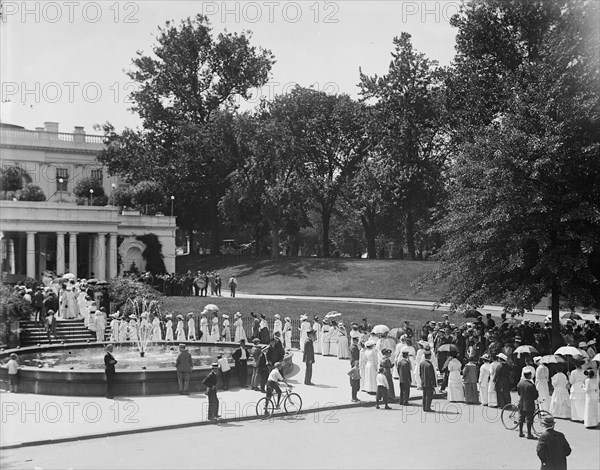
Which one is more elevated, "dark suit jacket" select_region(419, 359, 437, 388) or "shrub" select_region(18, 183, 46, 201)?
"shrub" select_region(18, 183, 46, 201)

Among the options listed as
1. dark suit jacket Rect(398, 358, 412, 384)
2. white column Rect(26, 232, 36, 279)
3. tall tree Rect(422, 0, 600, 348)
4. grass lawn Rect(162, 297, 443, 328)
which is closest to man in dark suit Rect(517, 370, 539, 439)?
dark suit jacket Rect(398, 358, 412, 384)

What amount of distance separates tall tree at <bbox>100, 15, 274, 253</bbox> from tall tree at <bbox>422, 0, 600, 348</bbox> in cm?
3759

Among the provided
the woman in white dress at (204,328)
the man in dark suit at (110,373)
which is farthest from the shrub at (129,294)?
the man in dark suit at (110,373)

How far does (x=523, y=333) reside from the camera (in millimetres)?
26938

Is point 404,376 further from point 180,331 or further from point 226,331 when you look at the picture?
point 180,331

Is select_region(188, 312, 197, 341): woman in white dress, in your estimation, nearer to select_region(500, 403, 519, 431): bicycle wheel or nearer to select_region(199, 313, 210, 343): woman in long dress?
select_region(199, 313, 210, 343): woman in long dress

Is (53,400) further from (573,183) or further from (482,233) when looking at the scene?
(573,183)

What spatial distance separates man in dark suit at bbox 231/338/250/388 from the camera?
76.0 ft

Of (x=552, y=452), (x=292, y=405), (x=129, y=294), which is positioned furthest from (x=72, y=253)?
(x=552, y=452)

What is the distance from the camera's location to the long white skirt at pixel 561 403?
20.1m

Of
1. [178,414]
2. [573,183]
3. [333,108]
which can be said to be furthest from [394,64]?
[178,414]

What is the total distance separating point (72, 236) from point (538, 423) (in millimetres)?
38883

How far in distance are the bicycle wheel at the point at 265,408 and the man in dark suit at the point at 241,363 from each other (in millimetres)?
3154

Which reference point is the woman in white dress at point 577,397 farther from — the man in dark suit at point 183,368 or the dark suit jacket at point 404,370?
the man in dark suit at point 183,368
